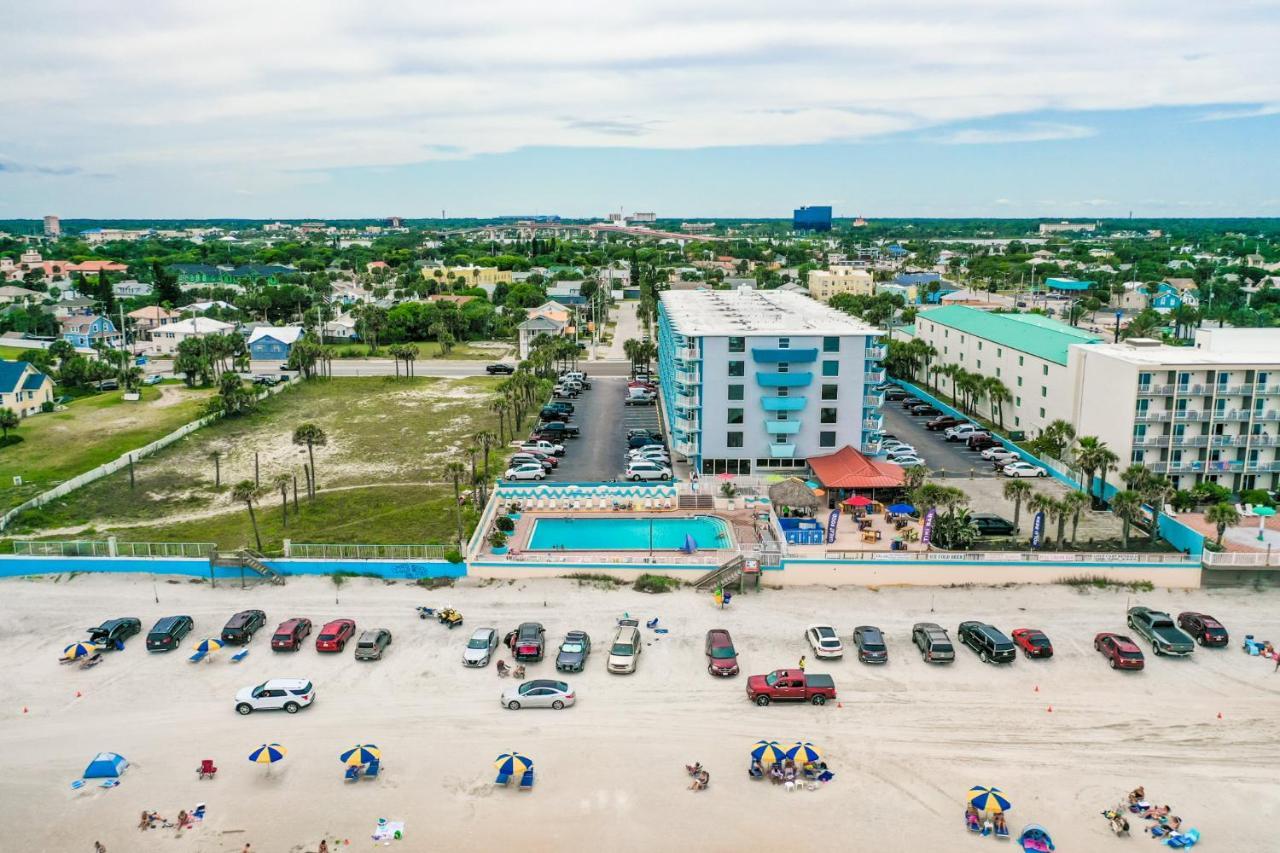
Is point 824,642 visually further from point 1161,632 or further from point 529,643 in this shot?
point 1161,632

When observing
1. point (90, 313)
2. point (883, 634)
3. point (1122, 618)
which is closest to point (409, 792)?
point (883, 634)

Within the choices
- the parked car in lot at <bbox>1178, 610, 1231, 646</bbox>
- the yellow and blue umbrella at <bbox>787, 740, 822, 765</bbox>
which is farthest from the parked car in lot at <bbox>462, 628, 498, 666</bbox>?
the parked car in lot at <bbox>1178, 610, 1231, 646</bbox>

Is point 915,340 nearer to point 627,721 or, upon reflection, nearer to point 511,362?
point 511,362

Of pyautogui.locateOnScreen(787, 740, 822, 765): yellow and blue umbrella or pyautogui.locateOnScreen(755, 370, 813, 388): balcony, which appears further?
pyautogui.locateOnScreen(755, 370, 813, 388): balcony

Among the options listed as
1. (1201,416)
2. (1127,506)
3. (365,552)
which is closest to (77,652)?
(365,552)

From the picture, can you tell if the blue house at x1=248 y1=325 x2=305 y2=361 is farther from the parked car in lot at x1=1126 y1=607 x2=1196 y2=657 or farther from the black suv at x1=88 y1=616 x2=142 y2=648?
the parked car in lot at x1=1126 y1=607 x2=1196 y2=657

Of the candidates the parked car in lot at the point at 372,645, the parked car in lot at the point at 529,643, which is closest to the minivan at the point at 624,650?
the parked car in lot at the point at 529,643
